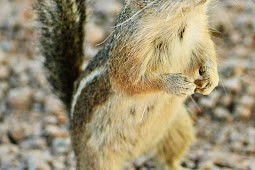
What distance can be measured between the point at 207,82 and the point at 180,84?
0.25 meters

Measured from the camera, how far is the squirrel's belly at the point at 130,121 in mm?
3123

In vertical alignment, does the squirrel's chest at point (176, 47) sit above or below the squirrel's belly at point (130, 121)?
above

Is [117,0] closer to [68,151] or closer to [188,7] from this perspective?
[68,151]

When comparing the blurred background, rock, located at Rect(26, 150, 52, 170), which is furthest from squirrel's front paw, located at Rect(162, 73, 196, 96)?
rock, located at Rect(26, 150, 52, 170)

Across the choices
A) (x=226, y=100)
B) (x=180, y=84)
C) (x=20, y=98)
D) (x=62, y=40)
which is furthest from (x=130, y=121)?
(x=20, y=98)

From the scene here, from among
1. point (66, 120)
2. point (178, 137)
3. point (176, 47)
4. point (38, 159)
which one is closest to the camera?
point (176, 47)

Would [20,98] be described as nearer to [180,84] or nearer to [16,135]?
[16,135]

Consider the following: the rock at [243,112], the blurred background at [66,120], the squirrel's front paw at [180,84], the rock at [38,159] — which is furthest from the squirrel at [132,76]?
the rock at [243,112]

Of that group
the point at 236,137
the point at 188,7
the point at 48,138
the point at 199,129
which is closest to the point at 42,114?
the point at 48,138

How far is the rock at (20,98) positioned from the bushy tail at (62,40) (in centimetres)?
91

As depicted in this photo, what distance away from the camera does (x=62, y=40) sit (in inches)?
137

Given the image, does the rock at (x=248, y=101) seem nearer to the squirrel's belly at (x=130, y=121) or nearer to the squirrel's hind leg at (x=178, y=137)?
the squirrel's hind leg at (x=178, y=137)

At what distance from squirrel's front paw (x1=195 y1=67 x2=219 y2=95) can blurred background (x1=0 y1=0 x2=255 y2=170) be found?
53 cm

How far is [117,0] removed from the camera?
5449mm
